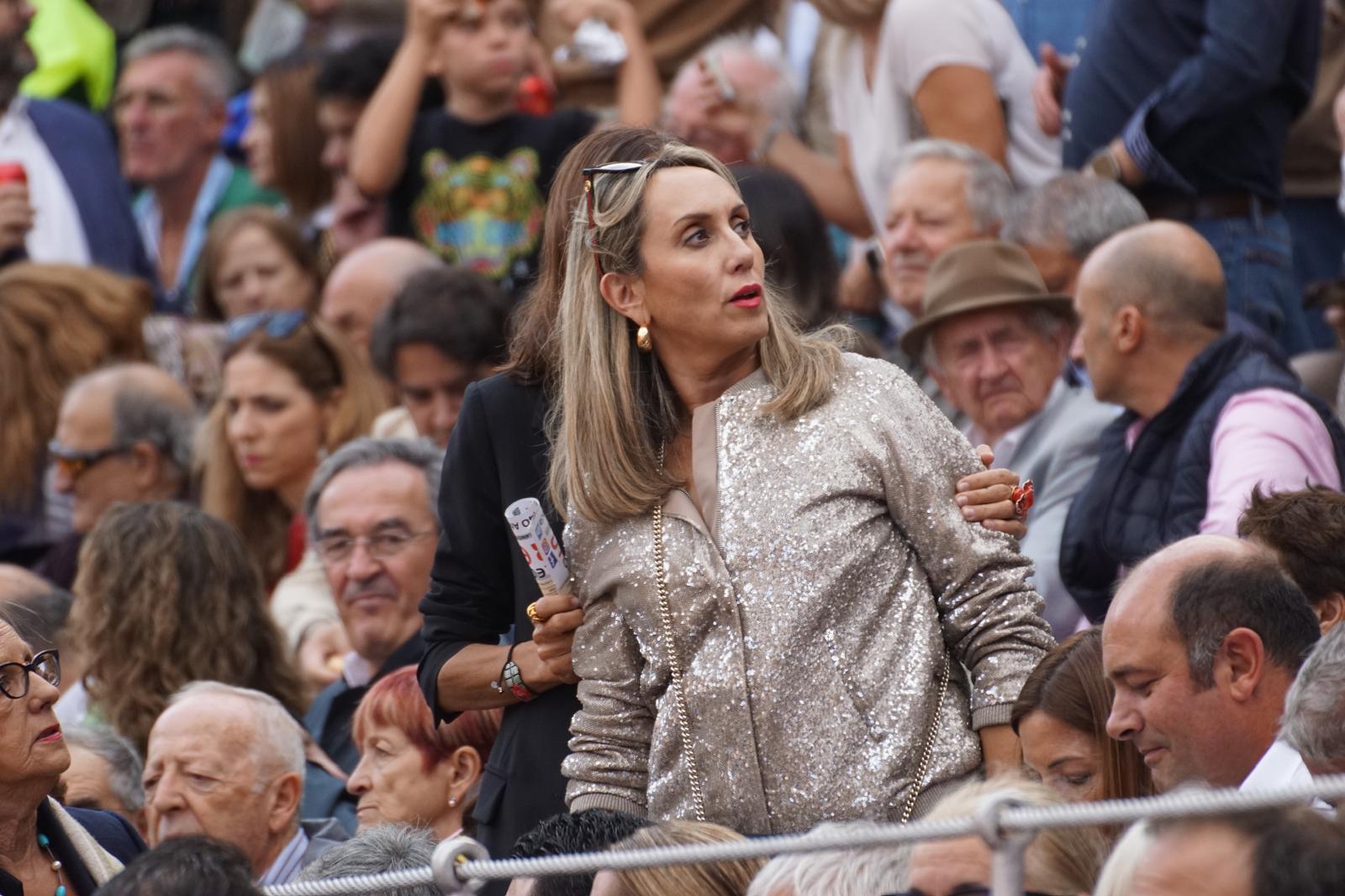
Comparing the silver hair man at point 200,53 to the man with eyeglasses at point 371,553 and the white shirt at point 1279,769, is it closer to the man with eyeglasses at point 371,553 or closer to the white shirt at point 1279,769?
Answer: the man with eyeglasses at point 371,553

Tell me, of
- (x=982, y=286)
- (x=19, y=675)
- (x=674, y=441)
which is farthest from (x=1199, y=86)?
(x=19, y=675)

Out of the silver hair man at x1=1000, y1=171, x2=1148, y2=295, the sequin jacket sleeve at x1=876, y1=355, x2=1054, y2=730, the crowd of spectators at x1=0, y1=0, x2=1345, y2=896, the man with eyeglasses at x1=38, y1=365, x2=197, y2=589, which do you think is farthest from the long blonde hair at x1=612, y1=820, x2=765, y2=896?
the man with eyeglasses at x1=38, y1=365, x2=197, y2=589

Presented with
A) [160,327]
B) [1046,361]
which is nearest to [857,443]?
[1046,361]

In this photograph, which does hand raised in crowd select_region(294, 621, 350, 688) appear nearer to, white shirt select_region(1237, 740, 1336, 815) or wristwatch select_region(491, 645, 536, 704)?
wristwatch select_region(491, 645, 536, 704)

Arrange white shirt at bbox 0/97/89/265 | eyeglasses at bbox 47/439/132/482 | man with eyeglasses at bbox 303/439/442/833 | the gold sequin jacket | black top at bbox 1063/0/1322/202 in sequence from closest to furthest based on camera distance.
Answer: the gold sequin jacket
man with eyeglasses at bbox 303/439/442/833
black top at bbox 1063/0/1322/202
eyeglasses at bbox 47/439/132/482
white shirt at bbox 0/97/89/265

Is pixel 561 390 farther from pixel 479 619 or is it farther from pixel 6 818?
pixel 6 818

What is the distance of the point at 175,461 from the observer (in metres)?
7.71

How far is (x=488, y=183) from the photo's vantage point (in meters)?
7.82

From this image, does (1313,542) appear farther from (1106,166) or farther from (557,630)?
(1106,166)

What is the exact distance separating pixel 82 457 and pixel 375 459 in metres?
1.78

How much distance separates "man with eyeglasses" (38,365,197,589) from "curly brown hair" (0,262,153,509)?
209 millimetres

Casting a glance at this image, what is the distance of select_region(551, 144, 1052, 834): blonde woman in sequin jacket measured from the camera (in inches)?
144

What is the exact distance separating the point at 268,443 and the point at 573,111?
1595 millimetres

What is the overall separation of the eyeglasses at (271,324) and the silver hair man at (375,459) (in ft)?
4.08
